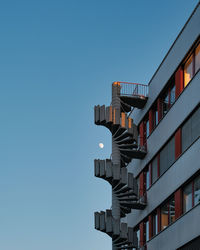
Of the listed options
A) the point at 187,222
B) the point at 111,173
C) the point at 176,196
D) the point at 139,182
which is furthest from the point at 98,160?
the point at 187,222

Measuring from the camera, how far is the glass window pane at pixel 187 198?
28047 millimetres

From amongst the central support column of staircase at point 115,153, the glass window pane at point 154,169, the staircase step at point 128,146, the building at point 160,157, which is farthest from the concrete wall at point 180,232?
the staircase step at point 128,146

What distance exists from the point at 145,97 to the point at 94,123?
11.3 ft

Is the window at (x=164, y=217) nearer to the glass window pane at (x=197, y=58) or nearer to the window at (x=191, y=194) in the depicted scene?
the window at (x=191, y=194)

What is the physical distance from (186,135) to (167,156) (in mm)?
3150

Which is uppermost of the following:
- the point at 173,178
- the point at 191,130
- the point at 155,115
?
the point at 155,115

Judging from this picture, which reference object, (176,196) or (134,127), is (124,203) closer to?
(134,127)

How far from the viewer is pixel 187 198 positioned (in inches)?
1120

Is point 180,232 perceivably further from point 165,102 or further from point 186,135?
point 165,102

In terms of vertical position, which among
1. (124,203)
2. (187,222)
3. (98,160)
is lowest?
(187,222)

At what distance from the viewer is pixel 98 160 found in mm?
35781

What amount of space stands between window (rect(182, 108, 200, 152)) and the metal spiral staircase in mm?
6176

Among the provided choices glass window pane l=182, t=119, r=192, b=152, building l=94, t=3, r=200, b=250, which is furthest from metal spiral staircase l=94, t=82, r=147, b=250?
glass window pane l=182, t=119, r=192, b=152

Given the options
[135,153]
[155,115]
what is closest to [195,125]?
[155,115]
